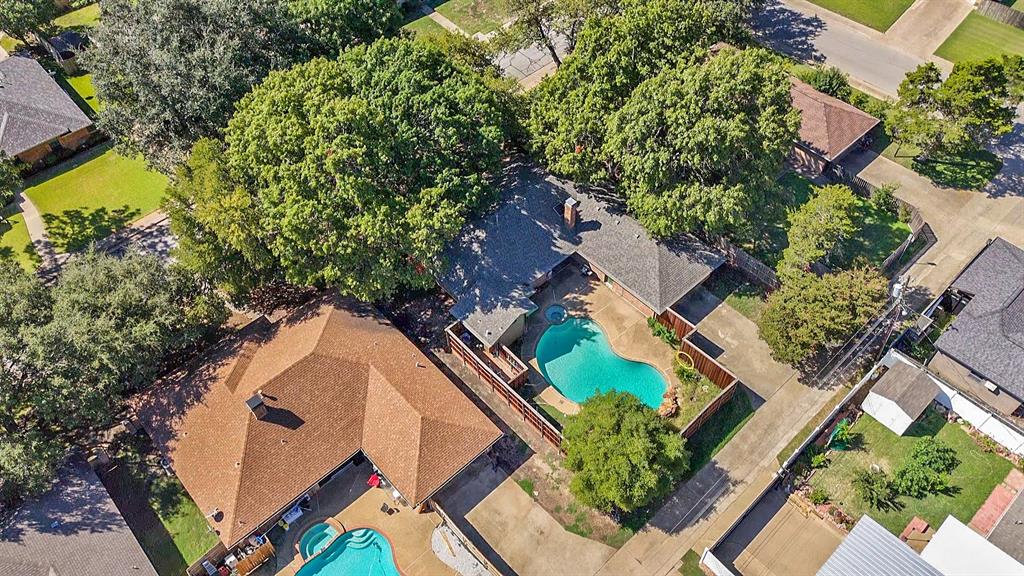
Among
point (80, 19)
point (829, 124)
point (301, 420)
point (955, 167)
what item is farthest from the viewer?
point (80, 19)

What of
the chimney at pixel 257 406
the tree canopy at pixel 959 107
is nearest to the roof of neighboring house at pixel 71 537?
the chimney at pixel 257 406

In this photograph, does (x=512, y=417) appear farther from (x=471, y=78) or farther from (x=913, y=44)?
(x=913, y=44)

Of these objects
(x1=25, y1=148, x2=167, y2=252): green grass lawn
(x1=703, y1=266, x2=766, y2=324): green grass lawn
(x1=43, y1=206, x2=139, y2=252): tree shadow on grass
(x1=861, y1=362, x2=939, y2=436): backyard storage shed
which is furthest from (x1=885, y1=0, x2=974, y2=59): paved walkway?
(x1=43, y1=206, x2=139, y2=252): tree shadow on grass

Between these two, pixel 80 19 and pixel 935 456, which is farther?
pixel 80 19

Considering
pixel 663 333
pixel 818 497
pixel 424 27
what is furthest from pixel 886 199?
pixel 424 27

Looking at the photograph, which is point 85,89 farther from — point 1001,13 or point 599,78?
point 1001,13

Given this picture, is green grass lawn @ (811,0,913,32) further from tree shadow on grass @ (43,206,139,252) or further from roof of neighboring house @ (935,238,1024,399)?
tree shadow on grass @ (43,206,139,252)

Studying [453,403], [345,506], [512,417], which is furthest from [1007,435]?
[345,506]
